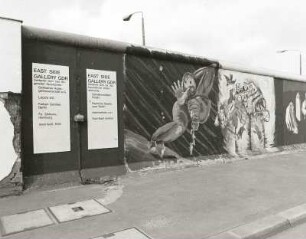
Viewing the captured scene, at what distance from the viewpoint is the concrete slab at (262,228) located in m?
4.35

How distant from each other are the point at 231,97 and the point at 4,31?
6.40 meters

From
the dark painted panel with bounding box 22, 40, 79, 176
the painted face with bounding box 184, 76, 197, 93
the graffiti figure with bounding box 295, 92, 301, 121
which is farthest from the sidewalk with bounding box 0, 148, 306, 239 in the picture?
the graffiti figure with bounding box 295, 92, 301, 121

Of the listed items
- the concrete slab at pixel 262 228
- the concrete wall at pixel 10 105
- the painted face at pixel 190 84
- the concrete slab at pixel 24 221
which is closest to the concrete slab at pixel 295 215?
the concrete slab at pixel 262 228

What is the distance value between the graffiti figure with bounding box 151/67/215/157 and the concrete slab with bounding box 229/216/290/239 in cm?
380

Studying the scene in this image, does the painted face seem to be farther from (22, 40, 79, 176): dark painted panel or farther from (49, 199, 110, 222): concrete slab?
(49, 199, 110, 222): concrete slab

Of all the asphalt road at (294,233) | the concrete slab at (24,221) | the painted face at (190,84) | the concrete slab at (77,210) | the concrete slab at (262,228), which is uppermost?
the painted face at (190,84)

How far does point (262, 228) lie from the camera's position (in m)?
4.51

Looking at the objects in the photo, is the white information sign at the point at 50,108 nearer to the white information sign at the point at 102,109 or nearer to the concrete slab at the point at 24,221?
the white information sign at the point at 102,109

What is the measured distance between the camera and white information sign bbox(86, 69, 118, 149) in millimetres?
7168

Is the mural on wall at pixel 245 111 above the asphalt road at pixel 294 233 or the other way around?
above

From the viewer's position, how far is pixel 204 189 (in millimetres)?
6496

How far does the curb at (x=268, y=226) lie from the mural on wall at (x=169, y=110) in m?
3.57

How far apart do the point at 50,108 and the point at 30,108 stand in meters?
0.36

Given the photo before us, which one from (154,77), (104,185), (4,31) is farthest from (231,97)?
(4,31)
